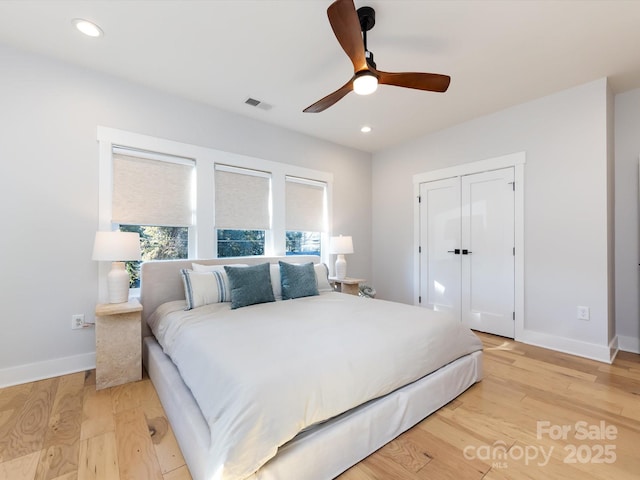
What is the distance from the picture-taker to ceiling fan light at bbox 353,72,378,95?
1.91m

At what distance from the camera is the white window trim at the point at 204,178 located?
265cm

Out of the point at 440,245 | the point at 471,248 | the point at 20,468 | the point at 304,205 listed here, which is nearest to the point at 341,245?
the point at 304,205

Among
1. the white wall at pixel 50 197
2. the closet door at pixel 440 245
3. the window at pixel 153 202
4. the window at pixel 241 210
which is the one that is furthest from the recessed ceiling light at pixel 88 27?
the closet door at pixel 440 245

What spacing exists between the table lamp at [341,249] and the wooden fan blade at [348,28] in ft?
7.87

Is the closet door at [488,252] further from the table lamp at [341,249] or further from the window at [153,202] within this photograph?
the window at [153,202]

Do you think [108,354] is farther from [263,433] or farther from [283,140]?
[283,140]

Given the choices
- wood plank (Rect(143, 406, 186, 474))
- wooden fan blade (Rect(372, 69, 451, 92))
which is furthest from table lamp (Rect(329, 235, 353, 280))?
wood plank (Rect(143, 406, 186, 474))

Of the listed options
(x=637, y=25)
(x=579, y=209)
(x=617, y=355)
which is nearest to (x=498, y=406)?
(x=617, y=355)

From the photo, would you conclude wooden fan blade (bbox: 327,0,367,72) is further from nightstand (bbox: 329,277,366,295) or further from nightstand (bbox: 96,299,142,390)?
nightstand (bbox: 329,277,366,295)

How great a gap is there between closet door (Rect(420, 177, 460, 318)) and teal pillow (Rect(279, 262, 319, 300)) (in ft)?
6.37

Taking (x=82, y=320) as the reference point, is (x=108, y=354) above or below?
below

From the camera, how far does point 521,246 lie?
3.30m

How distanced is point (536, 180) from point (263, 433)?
361cm

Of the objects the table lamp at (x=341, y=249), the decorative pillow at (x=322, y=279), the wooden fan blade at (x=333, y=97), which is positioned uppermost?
the wooden fan blade at (x=333, y=97)
